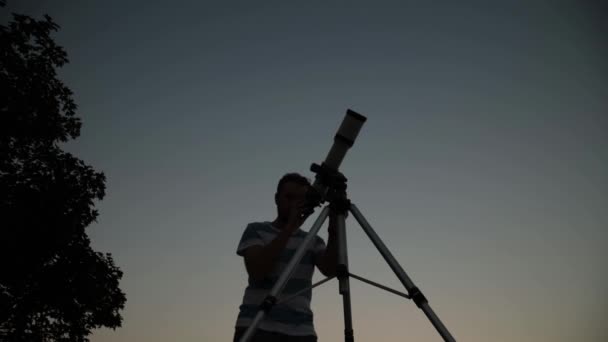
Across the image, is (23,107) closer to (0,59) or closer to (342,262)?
(0,59)

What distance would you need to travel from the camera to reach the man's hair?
2996 mm

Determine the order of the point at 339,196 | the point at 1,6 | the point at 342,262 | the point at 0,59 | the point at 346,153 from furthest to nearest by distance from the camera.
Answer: the point at 0,59 < the point at 1,6 < the point at 346,153 < the point at 339,196 < the point at 342,262

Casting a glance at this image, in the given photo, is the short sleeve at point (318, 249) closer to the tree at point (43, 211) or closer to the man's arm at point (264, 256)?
the man's arm at point (264, 256)

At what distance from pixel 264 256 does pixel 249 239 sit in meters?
0.29

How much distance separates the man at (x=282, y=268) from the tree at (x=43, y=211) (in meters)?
11.2

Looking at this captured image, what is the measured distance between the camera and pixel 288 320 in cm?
242

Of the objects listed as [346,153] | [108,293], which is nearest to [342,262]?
[346,153]

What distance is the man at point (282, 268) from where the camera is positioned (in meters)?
2.38

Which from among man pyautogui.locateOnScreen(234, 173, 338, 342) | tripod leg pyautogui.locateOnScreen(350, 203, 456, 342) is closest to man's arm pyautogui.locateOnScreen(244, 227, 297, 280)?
man pyautogui.locateOnScreen(234, 173, 338, 342)

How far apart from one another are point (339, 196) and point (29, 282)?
13522mm

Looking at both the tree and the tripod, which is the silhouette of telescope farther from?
the tree

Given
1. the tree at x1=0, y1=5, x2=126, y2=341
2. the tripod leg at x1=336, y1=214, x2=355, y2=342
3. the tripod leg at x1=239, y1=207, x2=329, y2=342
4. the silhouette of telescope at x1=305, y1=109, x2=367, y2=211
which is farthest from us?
the tree at x1=0, y1=5, x2=126, y2=341

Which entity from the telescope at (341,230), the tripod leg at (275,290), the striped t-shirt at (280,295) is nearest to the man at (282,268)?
the striped t-shirt at (280,295)

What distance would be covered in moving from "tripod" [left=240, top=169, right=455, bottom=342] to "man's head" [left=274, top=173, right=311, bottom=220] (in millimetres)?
396
